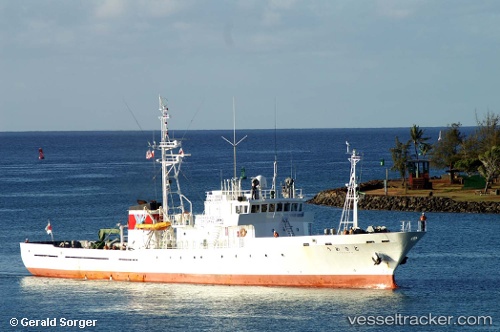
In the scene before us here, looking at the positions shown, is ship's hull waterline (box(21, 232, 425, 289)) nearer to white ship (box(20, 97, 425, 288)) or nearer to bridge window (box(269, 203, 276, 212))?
white ship (box(20, 97, 425, 288))

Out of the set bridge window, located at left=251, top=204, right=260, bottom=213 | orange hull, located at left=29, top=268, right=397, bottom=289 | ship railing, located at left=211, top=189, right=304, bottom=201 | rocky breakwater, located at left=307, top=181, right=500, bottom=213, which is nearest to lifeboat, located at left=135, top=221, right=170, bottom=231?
orange hull, located at left=29, top=268, right=397, bottom=289

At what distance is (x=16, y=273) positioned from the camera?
221 ft

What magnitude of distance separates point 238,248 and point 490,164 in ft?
163

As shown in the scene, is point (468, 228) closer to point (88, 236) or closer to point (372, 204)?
point (372, 204)

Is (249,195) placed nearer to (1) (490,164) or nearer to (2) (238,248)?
(2) (238,248)

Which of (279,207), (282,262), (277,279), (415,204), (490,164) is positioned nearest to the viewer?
(282,262)

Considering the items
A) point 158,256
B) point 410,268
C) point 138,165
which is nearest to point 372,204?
point 410,268

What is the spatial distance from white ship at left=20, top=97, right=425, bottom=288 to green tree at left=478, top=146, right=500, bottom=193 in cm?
4232

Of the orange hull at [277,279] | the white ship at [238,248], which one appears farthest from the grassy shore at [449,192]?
the orange hull at [277,279]

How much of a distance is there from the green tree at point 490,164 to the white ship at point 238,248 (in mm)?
42318

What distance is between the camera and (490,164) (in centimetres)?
10300

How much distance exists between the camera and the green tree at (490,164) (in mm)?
102875

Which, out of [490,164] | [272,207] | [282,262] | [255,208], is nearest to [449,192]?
[490,164]

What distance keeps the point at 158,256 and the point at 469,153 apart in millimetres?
61305
